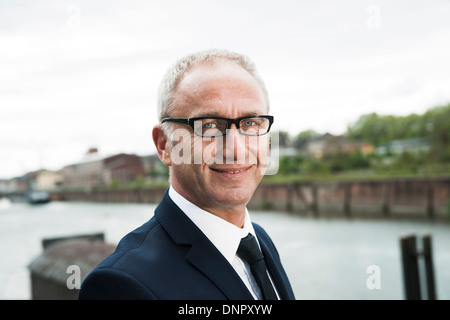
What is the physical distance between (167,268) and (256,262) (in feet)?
0.92

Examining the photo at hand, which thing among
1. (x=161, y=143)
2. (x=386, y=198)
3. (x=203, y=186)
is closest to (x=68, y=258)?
(x=161, y=143)

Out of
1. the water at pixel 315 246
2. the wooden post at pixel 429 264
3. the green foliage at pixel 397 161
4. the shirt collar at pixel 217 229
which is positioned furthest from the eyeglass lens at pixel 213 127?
the green foliage at pixel 397 161

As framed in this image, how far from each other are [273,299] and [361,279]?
1508cm

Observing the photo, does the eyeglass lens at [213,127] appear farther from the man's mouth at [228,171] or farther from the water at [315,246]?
the water at [315,246]

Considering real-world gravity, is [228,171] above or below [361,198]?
above

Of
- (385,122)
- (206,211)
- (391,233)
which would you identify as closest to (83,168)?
(206,211)

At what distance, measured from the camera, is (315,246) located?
20.9 meters

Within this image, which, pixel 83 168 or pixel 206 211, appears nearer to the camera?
pixel 206 211

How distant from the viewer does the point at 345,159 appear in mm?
35438

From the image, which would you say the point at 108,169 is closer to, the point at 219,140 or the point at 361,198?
the point at 219,140

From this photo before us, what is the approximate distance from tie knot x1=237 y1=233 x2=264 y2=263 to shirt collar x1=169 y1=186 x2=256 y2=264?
0.03 metres

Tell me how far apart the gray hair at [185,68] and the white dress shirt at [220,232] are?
0.25 m

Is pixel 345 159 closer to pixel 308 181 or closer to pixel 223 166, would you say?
pixel 308 181

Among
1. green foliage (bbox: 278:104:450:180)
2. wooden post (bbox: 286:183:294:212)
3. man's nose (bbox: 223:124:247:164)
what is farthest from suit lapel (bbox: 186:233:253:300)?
wooden post (bbox: 286:183:294:212)
